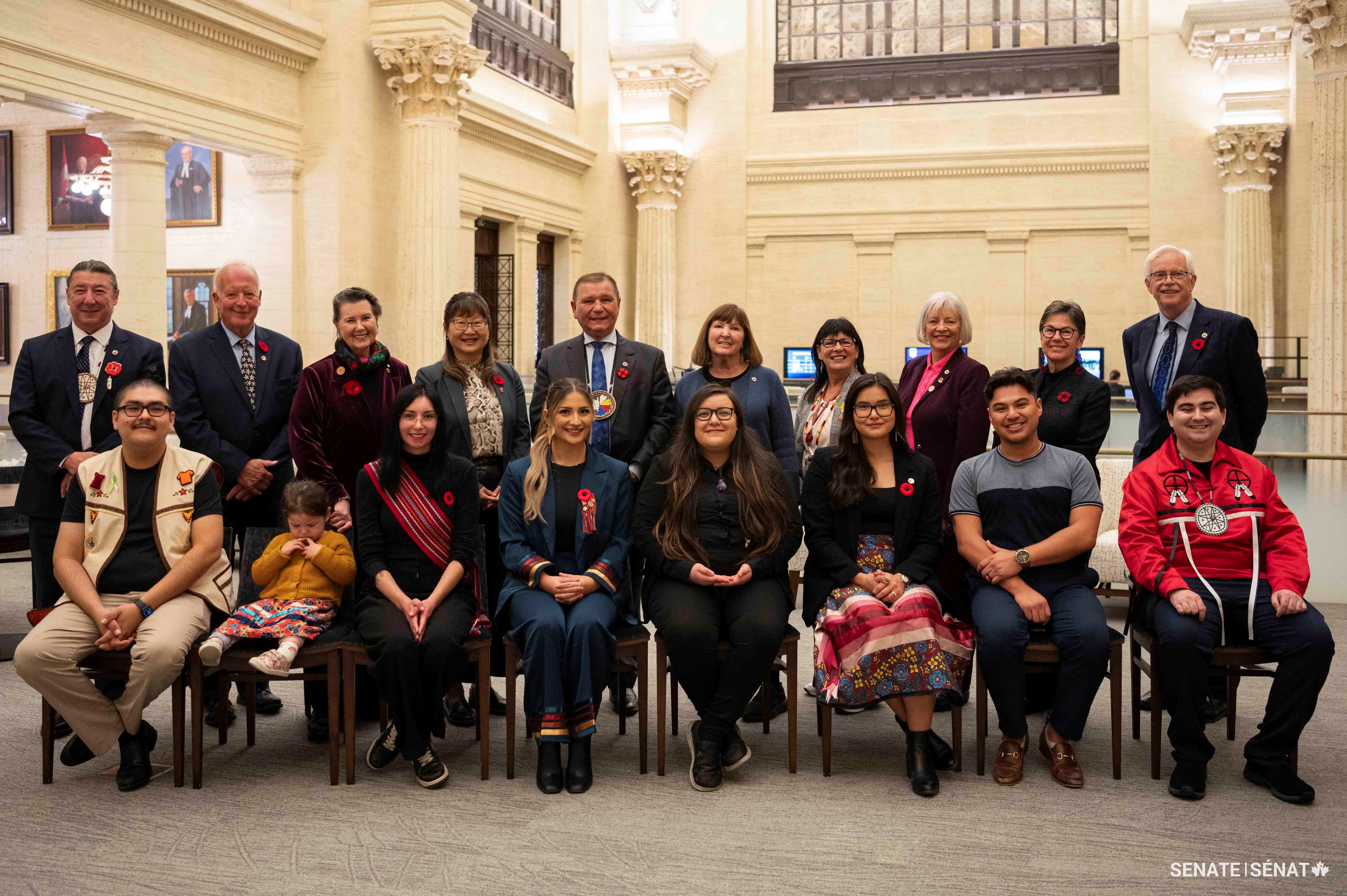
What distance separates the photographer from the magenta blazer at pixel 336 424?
504 centimetres

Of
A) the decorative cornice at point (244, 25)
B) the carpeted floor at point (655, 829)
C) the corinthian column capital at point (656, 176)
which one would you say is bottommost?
the carpeted floor at point (655, 829)

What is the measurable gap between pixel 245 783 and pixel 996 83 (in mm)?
19340

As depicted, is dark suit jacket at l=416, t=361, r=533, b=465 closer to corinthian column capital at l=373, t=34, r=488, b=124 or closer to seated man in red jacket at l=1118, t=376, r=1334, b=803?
seated man in red jacket at l=1118, t=376, r=1334, b=803

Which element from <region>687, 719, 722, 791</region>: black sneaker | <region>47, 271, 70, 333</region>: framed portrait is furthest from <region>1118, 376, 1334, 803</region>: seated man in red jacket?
<region>47, 271, 70, 333</region>: framed portrait

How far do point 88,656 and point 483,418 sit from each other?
189cm

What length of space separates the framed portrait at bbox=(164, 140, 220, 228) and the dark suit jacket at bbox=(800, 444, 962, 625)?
34.7 feet

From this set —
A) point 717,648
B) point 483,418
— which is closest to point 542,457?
point 483,418

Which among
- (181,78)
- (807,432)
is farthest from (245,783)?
(181,78)

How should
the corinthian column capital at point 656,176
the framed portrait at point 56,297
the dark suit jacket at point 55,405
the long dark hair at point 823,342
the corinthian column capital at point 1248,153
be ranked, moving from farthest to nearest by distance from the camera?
the corinthian column capital at point 656,176
the corinthian column capital at point 1248,153
the framed portrait at point 56,297
the long dark hair at point 823,342
the dark suit jacket at point 55,405

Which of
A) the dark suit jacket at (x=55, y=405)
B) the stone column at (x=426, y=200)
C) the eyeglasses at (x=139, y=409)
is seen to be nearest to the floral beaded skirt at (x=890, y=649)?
the eyeglasses at (x=139, y=409)

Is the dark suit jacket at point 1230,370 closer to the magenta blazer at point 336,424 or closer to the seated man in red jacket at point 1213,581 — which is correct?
the seated man in red jacket at point 1213,581

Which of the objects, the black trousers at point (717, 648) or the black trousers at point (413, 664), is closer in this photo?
the black trousers at point (413, 664)

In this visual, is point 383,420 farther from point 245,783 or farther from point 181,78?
point 181,78

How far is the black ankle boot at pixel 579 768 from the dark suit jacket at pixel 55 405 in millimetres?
2553
